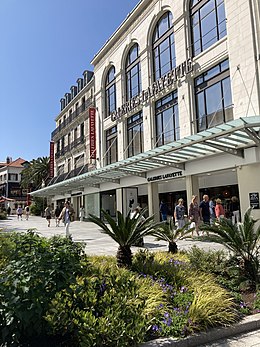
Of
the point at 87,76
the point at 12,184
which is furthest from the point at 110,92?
the point at 12,184

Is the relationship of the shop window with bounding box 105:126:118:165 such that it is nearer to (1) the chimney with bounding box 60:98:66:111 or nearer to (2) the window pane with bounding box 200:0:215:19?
(2) the window pane with bounding box 200:0:215:19

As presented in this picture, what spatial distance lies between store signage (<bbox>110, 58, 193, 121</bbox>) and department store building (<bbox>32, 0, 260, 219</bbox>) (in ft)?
0.24

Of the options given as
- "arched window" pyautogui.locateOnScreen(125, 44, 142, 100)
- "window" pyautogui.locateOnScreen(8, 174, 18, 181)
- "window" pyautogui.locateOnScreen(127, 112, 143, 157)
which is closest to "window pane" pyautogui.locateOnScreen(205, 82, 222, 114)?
"window" pyautogui.locateOnScreen(127, 112, 143, 157)

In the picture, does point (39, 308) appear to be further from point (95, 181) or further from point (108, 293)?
point (95, 181)

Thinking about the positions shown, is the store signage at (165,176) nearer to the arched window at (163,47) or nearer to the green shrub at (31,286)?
the arched window at (163,47)

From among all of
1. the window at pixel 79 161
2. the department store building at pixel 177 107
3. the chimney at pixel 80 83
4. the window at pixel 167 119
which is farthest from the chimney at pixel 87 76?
the window at pixel 167 119

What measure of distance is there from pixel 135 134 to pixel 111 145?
4288 millimetres

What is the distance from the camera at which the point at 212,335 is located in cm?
429

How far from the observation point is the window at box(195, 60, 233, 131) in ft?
55.1

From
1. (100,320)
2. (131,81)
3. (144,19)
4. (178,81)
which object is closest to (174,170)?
(178,81)

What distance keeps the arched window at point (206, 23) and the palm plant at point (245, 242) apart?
1394 centimetres

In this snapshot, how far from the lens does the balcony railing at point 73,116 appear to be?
118 ft

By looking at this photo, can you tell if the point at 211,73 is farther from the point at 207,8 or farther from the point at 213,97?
the point at 207,8

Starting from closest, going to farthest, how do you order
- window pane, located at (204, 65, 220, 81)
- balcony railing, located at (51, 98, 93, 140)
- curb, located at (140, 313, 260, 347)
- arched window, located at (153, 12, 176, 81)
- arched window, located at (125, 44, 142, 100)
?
curb, located at (140, 313, 260, 347) → window pane, located at (204, 65, 220, 81) → arched window, located at (153, 12, 176, 81) → arched window, located at (125, 44, 142, 100) → balcony railing, located at (51, 98, 93, 140)
